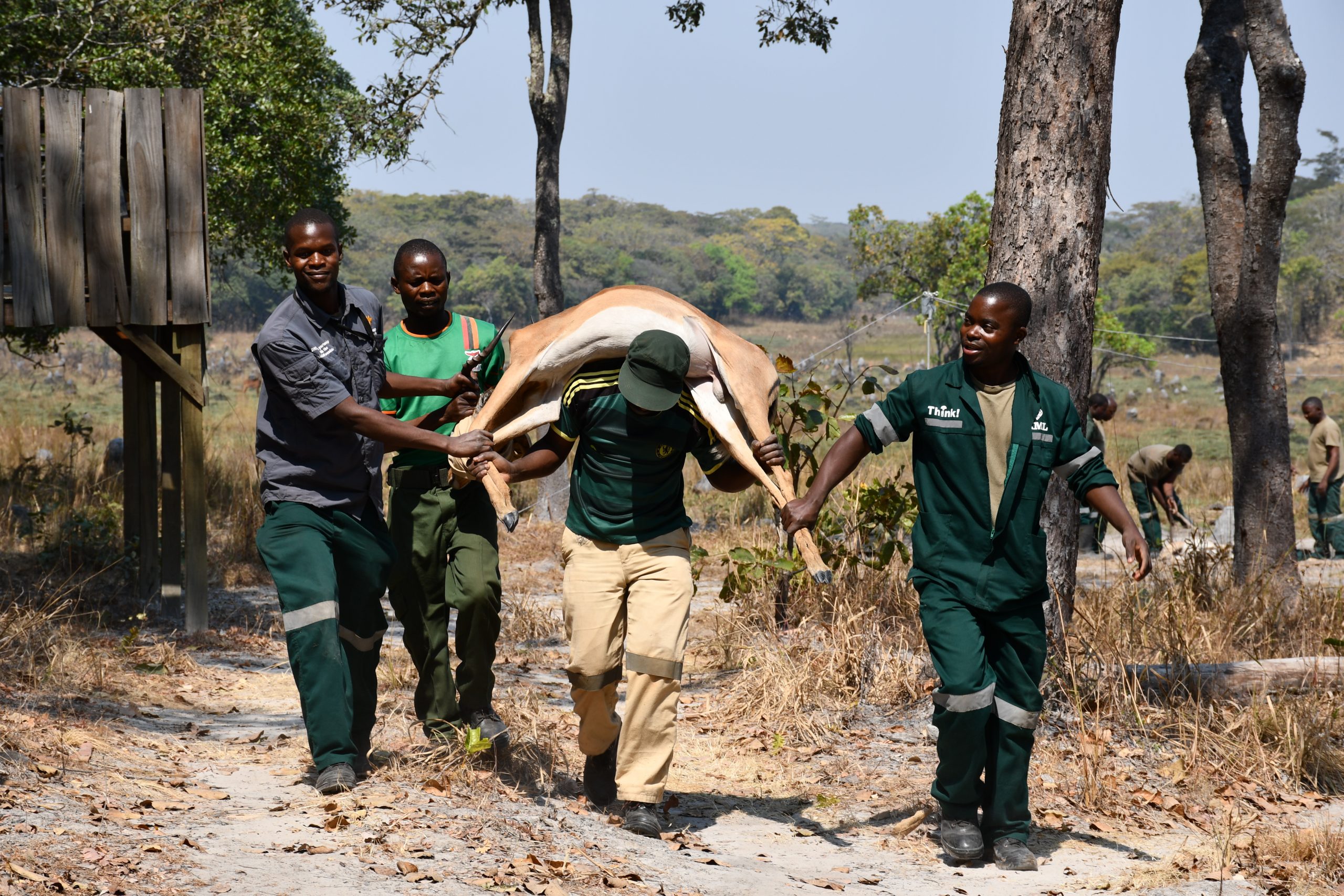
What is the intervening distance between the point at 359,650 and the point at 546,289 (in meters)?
9.18

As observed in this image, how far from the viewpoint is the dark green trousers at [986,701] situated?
4191mm

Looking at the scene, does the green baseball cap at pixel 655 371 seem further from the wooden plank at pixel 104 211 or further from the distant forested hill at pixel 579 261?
the distant forested hill at pixel 579 261

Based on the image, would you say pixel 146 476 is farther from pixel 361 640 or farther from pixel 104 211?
pixel 361 640

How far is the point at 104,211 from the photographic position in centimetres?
736

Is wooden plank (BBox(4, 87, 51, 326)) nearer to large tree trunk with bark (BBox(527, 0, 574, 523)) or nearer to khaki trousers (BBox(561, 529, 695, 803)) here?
khaki trousers (BBox(561, 529, 695, 803))

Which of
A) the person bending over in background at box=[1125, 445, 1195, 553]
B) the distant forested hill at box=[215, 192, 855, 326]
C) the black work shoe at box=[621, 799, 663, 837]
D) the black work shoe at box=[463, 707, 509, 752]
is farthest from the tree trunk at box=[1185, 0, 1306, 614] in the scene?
the distant forested hill at box=[215, 192, 855, 326]

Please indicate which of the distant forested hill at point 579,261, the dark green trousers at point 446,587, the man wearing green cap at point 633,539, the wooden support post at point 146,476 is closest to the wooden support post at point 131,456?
the wooden support post at point 146,476

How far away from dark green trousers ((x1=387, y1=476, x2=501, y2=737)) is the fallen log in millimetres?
3010

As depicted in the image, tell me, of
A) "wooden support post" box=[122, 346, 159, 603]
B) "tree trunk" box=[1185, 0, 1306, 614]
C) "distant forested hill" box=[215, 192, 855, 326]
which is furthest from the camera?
"distant forested hill" box=[215, 192, 855, 326]

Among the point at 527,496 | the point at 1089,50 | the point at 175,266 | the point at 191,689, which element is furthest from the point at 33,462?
the point at 1089,50

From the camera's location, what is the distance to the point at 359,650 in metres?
4.66

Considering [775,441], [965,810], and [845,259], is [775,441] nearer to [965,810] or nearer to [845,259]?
[965,810]

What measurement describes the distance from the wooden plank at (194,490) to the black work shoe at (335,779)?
149 inches

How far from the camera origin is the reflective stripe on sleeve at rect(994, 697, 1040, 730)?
4246mm
